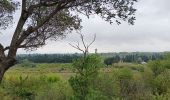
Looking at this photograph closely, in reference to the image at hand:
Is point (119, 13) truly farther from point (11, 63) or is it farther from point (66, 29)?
point (11, 63)

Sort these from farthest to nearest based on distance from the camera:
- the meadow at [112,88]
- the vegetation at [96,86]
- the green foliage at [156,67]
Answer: the green foliage at [156,67]
the meadow at [112,88]
the vegetation at [96,86]

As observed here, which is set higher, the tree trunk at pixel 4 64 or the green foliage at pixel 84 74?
the tree trunk at pixel 4 64

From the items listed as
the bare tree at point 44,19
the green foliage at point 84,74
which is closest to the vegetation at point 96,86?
the green foliage at point 84,74

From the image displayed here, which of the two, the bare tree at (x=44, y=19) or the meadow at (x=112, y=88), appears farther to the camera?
the meadow at (x=112, y=88)

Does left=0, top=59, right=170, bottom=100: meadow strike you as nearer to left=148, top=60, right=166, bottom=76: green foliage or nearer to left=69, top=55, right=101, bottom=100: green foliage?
left=148, top=60, right=166, bottom=76: green foliage

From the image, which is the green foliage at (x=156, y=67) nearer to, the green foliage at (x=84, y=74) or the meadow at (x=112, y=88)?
the meadow at (x=112, y=88)

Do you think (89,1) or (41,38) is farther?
(41,38)

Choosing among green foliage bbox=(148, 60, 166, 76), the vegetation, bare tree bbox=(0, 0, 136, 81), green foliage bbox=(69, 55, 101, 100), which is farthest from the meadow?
bare tree bbox=(0, 0, 136, 81)

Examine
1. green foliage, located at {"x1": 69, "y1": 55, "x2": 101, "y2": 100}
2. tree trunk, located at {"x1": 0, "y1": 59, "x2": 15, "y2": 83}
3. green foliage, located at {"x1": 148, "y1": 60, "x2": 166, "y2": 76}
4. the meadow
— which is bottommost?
the meadow

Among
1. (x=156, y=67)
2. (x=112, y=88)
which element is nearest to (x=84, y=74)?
(x=112, y=88)

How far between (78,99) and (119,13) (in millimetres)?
13561

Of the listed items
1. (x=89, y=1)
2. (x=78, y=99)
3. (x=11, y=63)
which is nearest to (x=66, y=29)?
(x=89, y=1)

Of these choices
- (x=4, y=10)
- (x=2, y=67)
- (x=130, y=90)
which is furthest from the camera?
(x=130, y=90)

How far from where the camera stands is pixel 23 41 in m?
13.0
